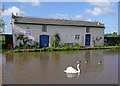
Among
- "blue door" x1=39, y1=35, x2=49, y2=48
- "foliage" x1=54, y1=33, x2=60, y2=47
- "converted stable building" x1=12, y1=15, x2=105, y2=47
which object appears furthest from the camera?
"foliage" x1=54, y1=33, x2=60, y2=47

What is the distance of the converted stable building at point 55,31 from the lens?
69.1 ft

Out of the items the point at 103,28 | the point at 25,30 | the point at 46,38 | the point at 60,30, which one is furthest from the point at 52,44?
the point at 103,28

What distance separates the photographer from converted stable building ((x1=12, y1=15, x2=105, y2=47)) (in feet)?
69.1

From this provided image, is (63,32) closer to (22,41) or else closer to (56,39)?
(56,39)

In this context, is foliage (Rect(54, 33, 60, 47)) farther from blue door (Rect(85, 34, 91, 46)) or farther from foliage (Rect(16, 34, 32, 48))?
blue door (Rect(85, 34, 91, 46))

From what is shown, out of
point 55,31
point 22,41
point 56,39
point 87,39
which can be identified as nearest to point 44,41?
point 56,39

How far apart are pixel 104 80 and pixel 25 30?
16807 millimetres

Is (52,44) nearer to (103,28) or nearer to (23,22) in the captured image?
(23,22)

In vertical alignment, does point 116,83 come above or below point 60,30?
below

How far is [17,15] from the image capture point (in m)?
22.9

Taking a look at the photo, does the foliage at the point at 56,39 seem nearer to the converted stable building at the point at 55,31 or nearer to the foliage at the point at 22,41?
the converted stable building at the point at 55,31

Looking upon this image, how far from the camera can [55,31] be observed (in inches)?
899

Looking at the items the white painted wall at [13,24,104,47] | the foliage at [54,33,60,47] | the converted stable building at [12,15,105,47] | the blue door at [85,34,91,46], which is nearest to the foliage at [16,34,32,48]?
the converted stable building at [12,15,105,47]

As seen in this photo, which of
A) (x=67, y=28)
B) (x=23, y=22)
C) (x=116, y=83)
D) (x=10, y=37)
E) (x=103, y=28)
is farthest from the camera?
(x=103, y=28)
